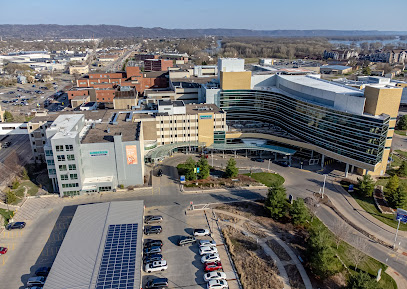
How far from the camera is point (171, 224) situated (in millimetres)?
42719

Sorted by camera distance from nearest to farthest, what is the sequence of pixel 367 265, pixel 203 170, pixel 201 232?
pixel 367 265 < pixel 201 232 < pixel 203 170

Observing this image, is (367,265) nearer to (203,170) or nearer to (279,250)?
(279,250)

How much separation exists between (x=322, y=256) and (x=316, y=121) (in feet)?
114

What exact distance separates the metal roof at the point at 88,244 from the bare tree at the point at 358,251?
1008 inches

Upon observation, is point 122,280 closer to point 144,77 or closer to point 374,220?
point 374,220

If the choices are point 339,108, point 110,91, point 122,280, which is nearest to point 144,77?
point 110,91

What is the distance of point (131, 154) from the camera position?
5081cm

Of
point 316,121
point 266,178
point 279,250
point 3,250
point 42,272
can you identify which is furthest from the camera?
point 316,121

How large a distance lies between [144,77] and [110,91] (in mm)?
19886

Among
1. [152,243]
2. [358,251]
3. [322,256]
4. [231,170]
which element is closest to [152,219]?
[152,243]

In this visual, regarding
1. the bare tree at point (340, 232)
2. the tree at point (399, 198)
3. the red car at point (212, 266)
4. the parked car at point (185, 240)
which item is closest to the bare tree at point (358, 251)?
the bare tree at point (340, 232)

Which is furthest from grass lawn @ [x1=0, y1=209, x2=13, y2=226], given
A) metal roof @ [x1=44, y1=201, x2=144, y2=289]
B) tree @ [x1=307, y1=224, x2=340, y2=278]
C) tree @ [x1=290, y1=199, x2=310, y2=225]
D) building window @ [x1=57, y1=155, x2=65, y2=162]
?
tree @ [x1=307, y1=224, x2=340, y2=278]

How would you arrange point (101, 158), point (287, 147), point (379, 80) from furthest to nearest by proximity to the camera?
point (379, 80) → point (287, 147) → point (101, 158)

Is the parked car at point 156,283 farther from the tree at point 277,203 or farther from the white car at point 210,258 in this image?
the tree at point 277,203
